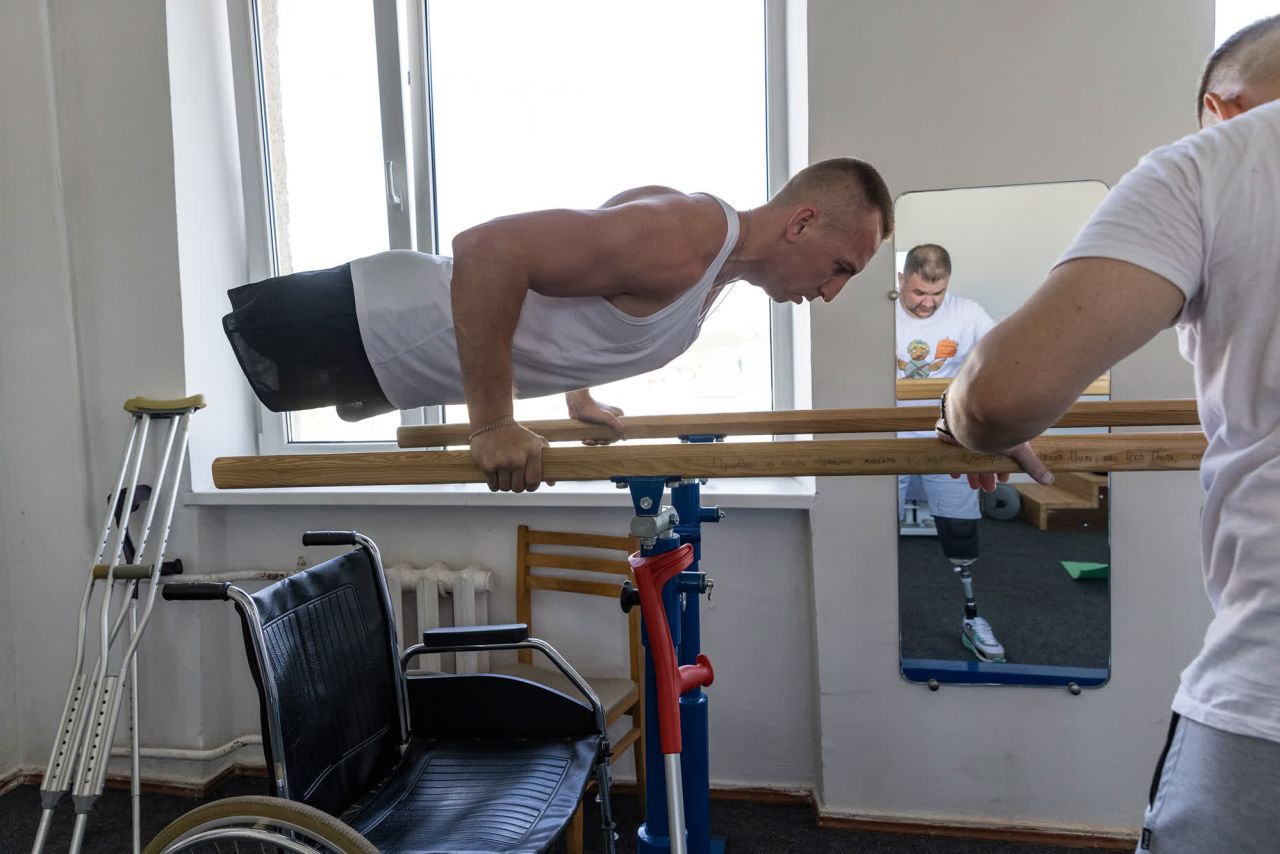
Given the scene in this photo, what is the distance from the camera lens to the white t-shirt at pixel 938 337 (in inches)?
82.5

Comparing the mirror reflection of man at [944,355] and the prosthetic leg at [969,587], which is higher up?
the mirror reflection of man at [944,355]

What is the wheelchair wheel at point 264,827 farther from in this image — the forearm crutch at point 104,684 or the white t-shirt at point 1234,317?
the white t-shirt at point 1234,317

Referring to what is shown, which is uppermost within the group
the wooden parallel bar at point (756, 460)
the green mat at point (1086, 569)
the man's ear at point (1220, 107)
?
the man's ear at point (1220, 107)

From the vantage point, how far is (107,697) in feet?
6.42

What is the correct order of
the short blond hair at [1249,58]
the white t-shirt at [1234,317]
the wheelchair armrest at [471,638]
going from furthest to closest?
the wheelchair armrest at [471,638] < the short blond hair at [1249,58] < the white t-shirt at [1234,317]

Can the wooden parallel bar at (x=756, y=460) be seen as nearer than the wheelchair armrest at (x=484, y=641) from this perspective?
Yes

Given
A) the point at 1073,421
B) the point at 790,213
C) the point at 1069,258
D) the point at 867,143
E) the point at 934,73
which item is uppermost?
the point at 934,73

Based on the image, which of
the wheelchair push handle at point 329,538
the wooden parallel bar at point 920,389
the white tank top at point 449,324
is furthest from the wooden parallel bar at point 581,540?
the white tank top at point 449,324

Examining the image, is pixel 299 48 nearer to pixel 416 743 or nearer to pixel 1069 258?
pixel 416 743

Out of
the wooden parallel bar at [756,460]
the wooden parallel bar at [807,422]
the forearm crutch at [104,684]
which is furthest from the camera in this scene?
the forearm crutch at [104,684]

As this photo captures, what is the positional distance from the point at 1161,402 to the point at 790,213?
2.31 ft

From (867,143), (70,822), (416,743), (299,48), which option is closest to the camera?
(416,743)

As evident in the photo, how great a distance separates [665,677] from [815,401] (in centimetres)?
115

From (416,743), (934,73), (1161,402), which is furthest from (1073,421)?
(416,743)
